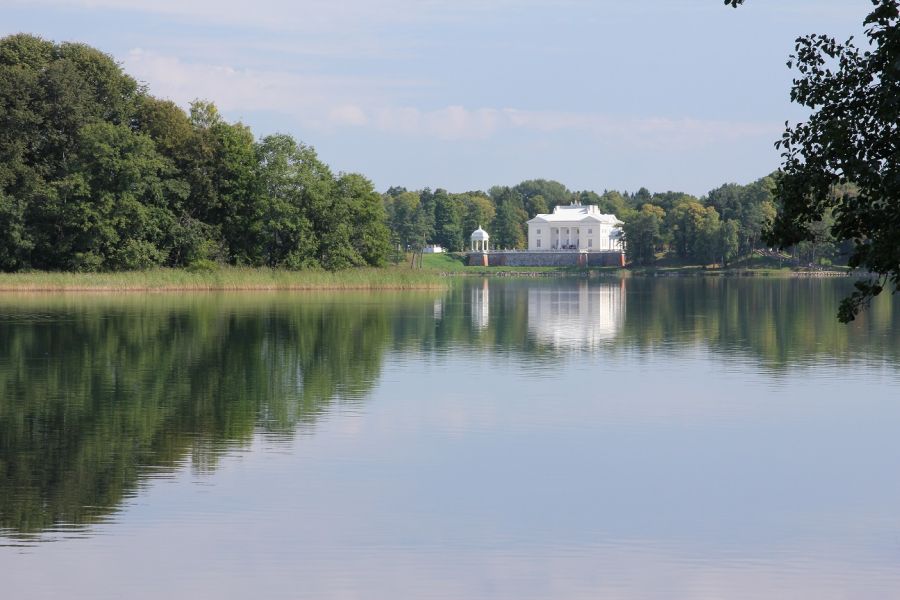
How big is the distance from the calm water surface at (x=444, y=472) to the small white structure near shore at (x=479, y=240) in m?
156

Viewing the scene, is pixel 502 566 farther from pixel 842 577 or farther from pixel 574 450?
pixel 574 450

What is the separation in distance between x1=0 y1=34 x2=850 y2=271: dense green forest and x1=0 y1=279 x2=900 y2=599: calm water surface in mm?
43343

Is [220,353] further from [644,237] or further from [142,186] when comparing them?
[644,237]

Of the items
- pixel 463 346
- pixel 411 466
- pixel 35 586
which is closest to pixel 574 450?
pixel 411 466

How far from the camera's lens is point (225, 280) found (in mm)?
77438

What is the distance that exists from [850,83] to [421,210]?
171m

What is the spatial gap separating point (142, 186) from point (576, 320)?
123 feet

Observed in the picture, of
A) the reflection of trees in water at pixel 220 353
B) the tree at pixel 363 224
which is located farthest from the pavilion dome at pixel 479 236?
the reflection of trees in water at pixel 220 353

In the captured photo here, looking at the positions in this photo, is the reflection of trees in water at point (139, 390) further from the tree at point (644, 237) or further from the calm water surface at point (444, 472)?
the tree at point (644, 237)

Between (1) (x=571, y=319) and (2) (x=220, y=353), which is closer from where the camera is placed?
(2) (x=220, y=353)

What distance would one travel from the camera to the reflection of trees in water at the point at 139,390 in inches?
600

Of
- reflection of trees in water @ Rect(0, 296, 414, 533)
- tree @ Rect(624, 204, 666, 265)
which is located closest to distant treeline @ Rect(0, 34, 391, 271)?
reflection of trees in water @ Rect(0, 296, 414, 533)

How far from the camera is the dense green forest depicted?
75.7 meters

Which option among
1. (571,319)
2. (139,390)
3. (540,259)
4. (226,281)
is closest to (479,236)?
(540,259)
